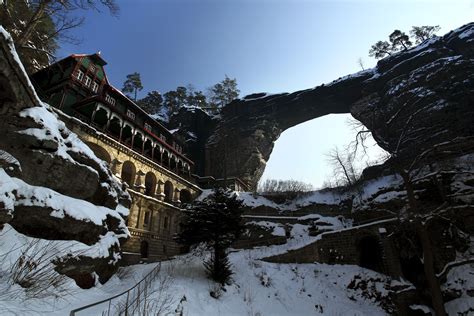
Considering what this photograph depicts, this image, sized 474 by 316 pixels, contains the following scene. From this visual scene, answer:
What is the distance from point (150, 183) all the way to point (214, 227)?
21663 mm

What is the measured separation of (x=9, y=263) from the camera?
467cm

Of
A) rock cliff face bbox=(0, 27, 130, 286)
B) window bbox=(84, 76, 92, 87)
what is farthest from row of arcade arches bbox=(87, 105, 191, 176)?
rock cliff face bbox=(0, 27, 130, 286)

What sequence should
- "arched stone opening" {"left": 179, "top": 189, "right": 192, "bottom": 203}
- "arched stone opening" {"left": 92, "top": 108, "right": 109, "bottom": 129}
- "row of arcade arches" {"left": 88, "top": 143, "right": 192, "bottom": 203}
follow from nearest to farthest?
"row of arcade arches" {"left": 88, "top": 143, "right": 192, "bottom": 203} < "arched stone opening" {"left": 92, "top": 108, "right": 109, "bottom": 129} < "arched stone opening" {"left": 179, "top": 189, "right": 192, "bottom": 203}

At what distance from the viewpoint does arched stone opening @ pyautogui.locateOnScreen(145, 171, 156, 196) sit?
30.5 meters

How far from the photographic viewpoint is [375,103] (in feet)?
114

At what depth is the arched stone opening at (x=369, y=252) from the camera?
1927 cm

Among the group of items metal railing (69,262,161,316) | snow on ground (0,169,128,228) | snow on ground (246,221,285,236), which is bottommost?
metal railing (69,262,161,316)

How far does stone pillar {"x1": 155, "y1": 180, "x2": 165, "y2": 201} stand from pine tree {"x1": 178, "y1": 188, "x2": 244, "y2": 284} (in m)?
18.2

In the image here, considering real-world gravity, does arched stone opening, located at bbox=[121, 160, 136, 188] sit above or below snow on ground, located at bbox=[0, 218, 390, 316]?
above

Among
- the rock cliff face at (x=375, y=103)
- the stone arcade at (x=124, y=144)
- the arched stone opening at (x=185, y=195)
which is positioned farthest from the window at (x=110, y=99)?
the rock cliff face at (x=375, y=103)

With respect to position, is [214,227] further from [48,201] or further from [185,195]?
[185,195]

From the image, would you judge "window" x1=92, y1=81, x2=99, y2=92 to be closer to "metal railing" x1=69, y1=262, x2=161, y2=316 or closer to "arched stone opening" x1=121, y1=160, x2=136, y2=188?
"arched stone opening" x1=121, y1=160, x2=136, y2=188

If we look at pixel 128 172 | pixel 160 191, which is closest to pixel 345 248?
pixel 160 191

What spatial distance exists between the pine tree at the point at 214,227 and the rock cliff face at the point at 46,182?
3.53 metres
